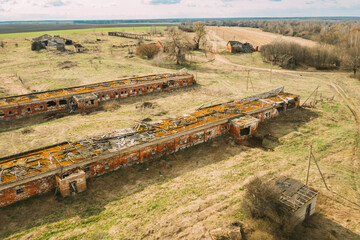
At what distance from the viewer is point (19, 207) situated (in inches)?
601

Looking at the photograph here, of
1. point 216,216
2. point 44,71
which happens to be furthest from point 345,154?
point 44,71

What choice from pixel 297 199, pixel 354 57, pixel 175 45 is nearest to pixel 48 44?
pixel 175 45

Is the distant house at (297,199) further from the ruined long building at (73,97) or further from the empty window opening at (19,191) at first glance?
the ruined long building at (73,97)

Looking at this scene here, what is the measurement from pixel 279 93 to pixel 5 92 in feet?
127

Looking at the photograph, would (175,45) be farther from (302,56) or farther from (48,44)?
(48,44)

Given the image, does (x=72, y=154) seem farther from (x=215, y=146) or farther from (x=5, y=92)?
(x=5, y=92)

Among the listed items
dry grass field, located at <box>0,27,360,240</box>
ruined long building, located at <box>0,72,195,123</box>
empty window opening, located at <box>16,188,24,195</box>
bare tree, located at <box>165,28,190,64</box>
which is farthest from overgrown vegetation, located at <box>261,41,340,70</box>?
empty window opening, located at <box>16,188,24,195</box>

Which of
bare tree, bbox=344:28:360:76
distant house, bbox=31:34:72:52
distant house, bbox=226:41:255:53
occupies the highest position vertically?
distant house, bbox=31:34:72:52

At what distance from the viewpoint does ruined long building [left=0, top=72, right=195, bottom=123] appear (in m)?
28.4

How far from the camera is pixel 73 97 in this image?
30.9 m

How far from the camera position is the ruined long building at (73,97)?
93.0 feet

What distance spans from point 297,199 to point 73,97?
88.9 ft

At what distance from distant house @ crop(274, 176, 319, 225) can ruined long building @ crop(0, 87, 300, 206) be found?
8.51 m

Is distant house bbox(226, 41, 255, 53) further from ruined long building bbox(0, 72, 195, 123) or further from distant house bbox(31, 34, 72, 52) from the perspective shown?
distant house bbox(31, 34, 72, 52)
